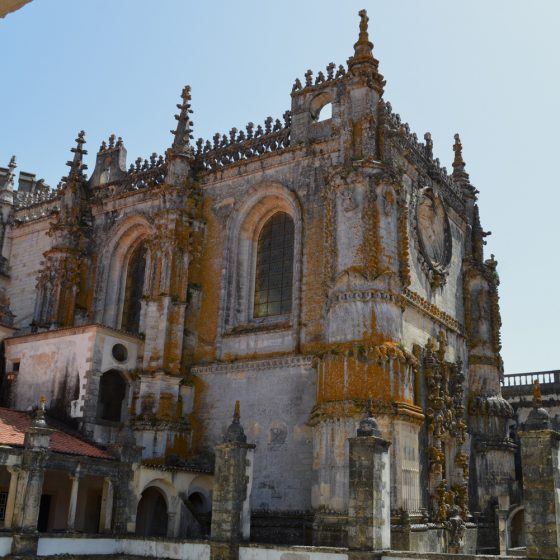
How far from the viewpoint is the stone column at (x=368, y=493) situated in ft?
52.4

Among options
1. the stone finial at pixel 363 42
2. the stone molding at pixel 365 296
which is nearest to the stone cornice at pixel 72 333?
the stone molding at pixel 365 296

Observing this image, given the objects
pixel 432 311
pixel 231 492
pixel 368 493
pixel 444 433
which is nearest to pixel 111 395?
pixel 231 492

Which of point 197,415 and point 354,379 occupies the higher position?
point 354,379

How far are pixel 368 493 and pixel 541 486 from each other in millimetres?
3597

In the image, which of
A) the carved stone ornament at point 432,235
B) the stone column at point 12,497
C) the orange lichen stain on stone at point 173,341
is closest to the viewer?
the stone column at point 12,497

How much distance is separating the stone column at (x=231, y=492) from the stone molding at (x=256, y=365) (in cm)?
447

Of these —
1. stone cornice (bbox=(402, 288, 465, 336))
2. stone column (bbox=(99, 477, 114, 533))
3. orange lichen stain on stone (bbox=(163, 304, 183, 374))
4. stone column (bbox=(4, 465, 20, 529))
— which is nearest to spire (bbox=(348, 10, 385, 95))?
stone cornice (bbox=(402, 288, 465, 336))

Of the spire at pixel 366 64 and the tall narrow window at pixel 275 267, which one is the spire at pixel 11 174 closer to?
the tall narrow window at pixel 275 267

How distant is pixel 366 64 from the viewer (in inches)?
945

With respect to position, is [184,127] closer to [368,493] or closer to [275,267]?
[275,267]

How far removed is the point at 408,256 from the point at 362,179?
291 centimetres

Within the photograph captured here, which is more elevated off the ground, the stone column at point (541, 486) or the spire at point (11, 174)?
→ the spire at point (11, 174)

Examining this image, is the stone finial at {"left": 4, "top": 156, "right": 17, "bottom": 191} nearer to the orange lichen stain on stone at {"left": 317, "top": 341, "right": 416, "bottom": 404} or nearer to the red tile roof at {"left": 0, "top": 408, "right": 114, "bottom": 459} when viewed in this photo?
the red tile roof at {"left": 0, "top": 408, "right": 114, "bottom": 459}

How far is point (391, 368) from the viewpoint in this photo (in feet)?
68.5
